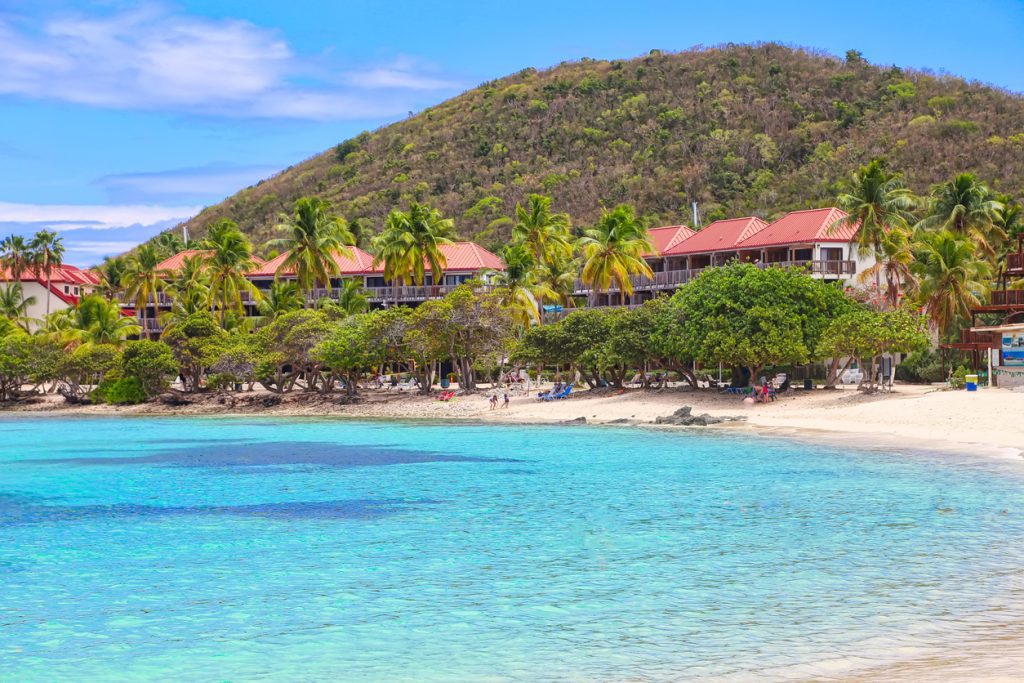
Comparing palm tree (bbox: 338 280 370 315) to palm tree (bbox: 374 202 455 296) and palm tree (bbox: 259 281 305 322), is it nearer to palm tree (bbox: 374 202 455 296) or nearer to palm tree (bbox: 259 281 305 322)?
palm tree (bbox: 374 202 455 296)

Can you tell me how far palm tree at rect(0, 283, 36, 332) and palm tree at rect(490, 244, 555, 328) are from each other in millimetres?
37418

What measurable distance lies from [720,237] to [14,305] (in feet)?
161

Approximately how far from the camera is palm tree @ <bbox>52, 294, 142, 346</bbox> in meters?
61.9

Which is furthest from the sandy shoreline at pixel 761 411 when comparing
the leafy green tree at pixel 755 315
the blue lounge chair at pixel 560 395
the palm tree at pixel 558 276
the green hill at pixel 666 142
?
the green hill at pixel 666 142

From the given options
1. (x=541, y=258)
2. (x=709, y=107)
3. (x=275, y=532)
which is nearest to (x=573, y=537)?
(x=275, y=532)

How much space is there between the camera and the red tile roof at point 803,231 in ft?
194

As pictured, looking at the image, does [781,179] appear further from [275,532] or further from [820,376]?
[275,532]

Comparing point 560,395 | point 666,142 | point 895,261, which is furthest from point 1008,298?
point 666,142

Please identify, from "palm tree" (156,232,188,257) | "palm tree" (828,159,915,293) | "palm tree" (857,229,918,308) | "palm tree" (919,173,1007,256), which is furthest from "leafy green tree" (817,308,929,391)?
"palm tree" (156,232,188,257)

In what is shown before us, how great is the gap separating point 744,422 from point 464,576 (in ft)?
82.7

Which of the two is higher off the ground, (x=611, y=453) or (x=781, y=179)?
(x=781, y=179)

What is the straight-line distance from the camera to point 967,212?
51250 mm

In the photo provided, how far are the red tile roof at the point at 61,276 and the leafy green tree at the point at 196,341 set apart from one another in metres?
28.0

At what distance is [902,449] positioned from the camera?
29953 millimetres
